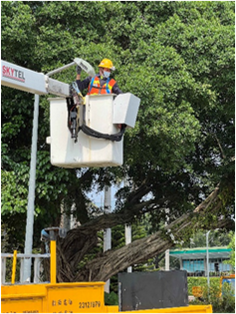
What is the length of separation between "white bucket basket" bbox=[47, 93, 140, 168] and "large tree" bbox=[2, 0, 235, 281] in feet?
22.9

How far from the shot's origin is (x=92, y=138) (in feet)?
13.9

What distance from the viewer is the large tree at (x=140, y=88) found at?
12.0 metres

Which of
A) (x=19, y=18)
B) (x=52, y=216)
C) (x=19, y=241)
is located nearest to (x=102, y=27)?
(x=19, y=18)

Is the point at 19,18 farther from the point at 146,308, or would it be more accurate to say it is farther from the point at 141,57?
the point at 146,308

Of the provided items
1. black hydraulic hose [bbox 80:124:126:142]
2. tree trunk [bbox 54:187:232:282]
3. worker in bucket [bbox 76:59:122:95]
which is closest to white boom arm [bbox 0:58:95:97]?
worker in bucket [bbox 76:59:122:95]

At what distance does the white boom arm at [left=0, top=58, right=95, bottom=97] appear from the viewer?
4059 millimetres

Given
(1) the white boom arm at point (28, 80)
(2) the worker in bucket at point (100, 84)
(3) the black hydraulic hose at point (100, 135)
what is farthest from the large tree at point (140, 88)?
(3) the black hydraulic hose at point (100, 135)

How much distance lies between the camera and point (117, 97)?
4.18m

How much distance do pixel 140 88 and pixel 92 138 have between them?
751cm

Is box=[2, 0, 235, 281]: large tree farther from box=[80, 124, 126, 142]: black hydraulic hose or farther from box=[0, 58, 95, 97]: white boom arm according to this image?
box=[80, 124, 126, 142]: black hydraulic hose

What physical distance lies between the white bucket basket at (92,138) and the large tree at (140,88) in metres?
6.98

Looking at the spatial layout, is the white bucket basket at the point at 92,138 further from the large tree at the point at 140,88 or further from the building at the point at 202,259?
the building at the point at 202,259

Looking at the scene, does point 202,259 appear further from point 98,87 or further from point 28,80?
point 28,80

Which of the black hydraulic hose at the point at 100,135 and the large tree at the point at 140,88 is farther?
the large tree at the point at 140,88
